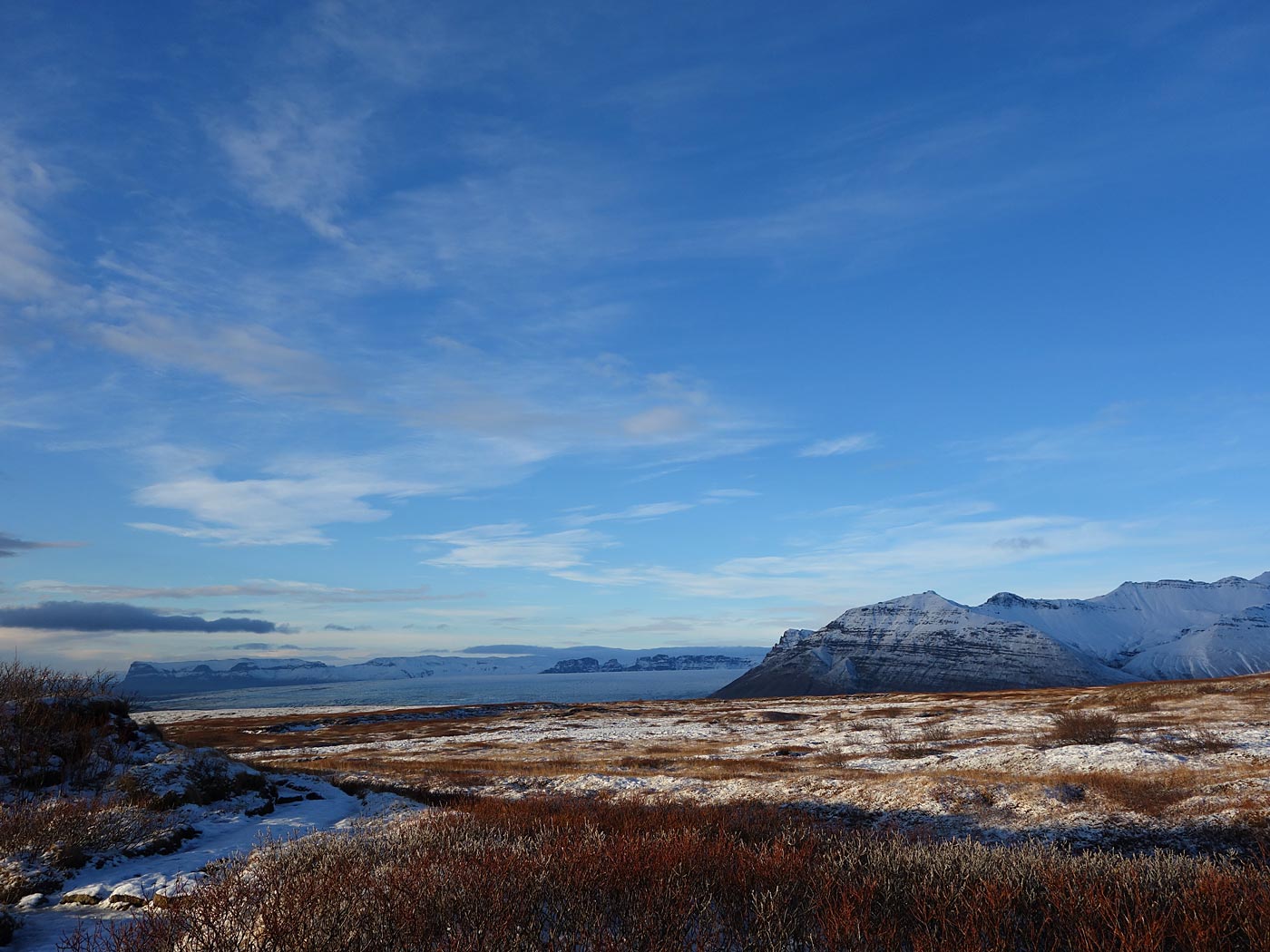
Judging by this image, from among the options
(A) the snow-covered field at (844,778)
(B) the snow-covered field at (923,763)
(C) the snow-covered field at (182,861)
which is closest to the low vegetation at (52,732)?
(A) the snow-covered field at (844,778)

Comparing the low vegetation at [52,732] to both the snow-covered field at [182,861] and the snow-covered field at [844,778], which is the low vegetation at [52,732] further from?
the snow-covered field at [182,861]

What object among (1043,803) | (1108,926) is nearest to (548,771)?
(1043,803)

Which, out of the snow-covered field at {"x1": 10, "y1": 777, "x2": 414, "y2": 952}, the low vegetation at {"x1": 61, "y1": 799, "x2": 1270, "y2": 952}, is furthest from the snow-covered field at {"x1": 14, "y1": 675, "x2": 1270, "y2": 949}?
the low vegetation at {"x1": 61, "y1": 799, "x2": 1270, "y2": 952}

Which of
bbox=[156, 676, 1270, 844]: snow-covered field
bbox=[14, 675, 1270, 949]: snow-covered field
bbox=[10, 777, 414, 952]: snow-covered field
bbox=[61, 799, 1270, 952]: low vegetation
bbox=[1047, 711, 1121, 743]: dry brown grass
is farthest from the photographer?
bbox=[1047, 711, 1121, 743]: dry brown grass

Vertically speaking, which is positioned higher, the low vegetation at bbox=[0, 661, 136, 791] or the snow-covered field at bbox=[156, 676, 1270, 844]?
the low vegetation at bbox=[0, 661, 136, 791]

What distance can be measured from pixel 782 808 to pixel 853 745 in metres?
19.5

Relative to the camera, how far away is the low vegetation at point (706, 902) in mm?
7812

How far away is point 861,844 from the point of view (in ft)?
41.3

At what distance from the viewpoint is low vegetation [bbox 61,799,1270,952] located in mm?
7812

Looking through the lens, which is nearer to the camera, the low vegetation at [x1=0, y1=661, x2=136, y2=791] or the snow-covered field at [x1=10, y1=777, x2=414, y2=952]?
the snow-covered field at [x1=10, y1=777, x2=414, y2=952]

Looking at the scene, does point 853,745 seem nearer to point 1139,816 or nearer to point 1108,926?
point 1139,816

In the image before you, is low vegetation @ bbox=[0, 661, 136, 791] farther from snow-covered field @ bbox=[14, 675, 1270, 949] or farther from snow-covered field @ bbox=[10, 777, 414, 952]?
snow-covered field @ bbox=[10, 777, 414, 952]

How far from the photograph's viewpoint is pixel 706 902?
28.9 feet

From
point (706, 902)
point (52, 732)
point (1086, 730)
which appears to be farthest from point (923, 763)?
point (52, 732)
